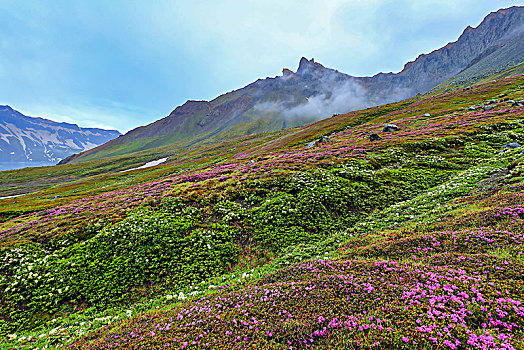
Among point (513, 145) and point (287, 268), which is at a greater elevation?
point (287, 268)

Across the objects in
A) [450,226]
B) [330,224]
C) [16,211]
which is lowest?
[330,224]

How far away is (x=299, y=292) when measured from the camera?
33.4ft

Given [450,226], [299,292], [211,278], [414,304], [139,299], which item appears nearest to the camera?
[414,304]

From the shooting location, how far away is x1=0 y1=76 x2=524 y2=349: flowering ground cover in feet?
24.5

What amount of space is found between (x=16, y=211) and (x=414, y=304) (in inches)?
2868

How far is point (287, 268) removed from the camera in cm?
1305

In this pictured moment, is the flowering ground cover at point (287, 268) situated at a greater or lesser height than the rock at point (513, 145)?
greater

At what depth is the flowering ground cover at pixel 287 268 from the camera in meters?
7.48

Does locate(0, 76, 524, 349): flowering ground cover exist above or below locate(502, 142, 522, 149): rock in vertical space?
above

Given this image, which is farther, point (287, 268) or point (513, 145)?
point (513, 145)

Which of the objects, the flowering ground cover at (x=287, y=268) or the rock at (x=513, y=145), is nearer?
the flowering ground cover at (x=287, y=268)

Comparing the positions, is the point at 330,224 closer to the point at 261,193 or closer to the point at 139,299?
the point at 261,193

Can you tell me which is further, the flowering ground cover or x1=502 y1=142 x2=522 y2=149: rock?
x1=502 y1=142 x2=522 y2=149: rock

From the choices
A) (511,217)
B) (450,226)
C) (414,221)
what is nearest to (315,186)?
(414,221)
